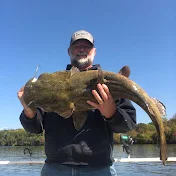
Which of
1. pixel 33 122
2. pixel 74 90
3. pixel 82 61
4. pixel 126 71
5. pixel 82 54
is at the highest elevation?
pixel 82 54

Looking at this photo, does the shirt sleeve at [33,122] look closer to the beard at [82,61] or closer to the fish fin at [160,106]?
the beard at [82,61]

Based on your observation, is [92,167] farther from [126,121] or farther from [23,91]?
[23,91]

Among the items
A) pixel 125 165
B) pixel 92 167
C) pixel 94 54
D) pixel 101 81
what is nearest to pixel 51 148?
pixel 92 167

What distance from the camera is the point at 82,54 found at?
4387 millimetres

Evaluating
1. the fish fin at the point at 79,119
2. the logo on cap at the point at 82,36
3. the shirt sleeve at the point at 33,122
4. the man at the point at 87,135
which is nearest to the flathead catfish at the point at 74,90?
the fish fin at the point at 79,119

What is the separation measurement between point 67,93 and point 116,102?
2.41 feet

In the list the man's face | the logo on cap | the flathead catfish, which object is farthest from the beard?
the flathead catfish

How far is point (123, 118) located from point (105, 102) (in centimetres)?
35

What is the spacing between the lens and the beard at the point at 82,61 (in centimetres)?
430

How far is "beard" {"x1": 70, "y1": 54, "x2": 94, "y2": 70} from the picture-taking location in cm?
430

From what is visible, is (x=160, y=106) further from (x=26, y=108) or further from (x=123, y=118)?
(x=26, y=108)

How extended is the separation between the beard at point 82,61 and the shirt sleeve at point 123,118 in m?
0.76

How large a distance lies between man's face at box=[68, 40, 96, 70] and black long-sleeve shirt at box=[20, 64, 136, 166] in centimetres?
74

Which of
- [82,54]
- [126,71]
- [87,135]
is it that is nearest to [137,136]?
[82,54]
